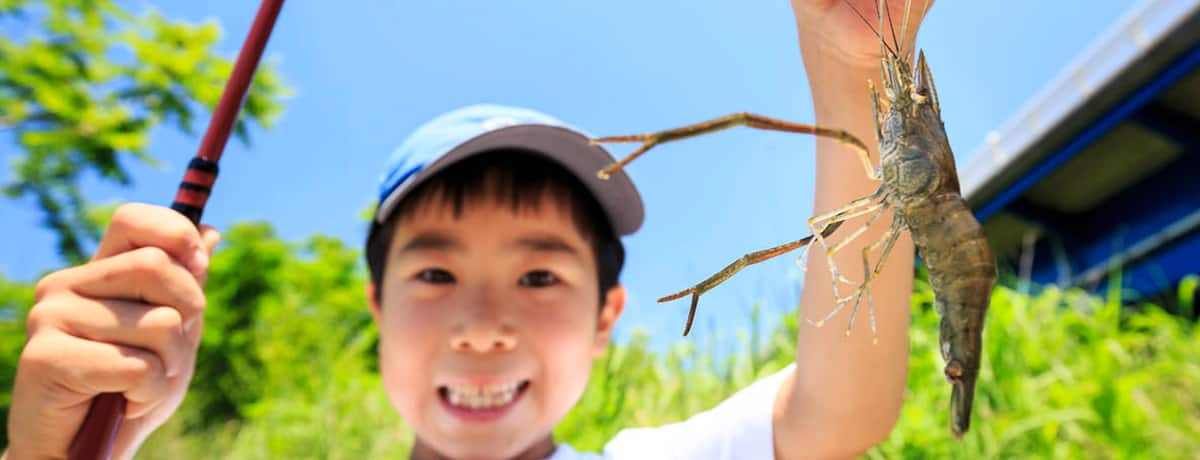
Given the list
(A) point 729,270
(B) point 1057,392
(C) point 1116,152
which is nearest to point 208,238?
(A) point 729,270

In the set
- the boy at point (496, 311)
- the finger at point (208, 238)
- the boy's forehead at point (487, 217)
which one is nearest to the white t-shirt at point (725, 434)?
the boy at point (496, 311)

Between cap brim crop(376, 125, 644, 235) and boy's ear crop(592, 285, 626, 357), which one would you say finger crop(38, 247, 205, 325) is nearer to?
cap brim crop(376, 125, 644, 235)

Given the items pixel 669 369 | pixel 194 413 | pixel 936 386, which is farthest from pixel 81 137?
pixel 936 386

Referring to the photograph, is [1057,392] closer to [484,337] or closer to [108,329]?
[484,337]

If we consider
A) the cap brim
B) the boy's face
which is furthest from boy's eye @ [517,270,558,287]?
the cap brim

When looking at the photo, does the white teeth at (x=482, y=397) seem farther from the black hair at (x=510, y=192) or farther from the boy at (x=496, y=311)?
the black hair at (x=510, y=192)

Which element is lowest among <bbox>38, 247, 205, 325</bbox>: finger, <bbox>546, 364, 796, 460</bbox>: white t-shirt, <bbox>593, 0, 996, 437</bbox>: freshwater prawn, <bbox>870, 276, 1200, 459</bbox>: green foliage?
<bbox>870, 276, 1200, 459</bbox>: green foliage

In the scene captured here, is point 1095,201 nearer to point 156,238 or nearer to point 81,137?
point 156,238
